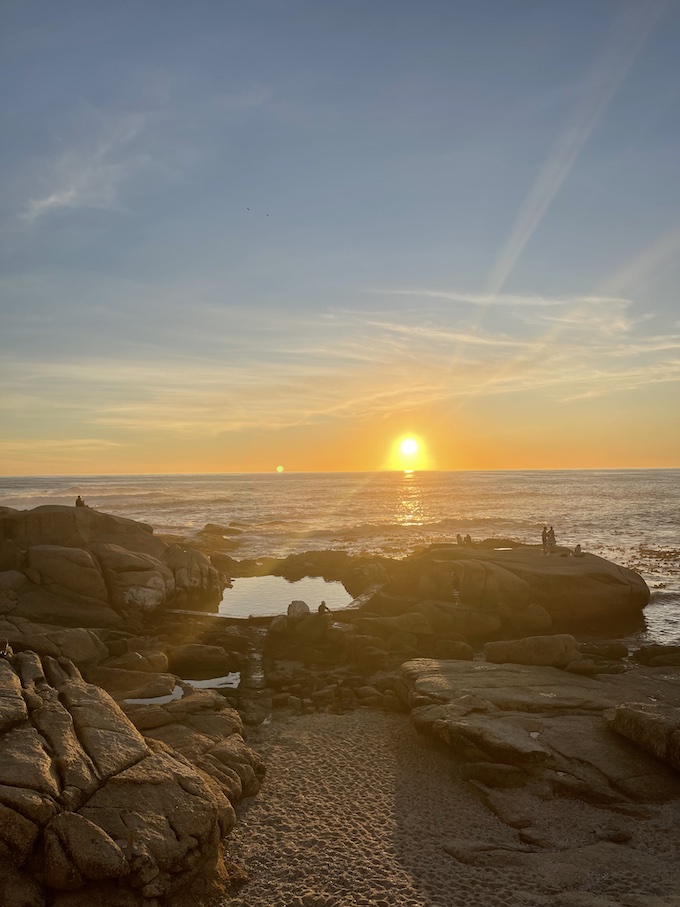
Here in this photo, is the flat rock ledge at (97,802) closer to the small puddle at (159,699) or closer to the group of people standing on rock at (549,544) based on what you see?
the small puddle at (159,699)

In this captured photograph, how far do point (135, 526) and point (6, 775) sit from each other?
31.2 meters

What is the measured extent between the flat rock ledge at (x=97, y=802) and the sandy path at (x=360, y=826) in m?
1.02

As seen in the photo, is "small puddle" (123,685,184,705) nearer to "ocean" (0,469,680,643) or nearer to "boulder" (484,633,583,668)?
"boulder" (484,633,583,668)

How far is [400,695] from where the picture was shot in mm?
22469

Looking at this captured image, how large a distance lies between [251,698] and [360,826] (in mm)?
9164

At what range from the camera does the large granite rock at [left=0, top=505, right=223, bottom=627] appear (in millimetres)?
31719

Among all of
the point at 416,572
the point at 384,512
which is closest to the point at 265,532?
the point at 384,512

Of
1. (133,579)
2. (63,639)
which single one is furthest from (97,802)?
(133,579)

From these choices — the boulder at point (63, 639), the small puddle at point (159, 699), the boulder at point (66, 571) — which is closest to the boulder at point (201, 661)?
the boulder at point (63, 639)

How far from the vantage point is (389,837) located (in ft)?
46.8

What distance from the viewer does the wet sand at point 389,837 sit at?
40.4 feet

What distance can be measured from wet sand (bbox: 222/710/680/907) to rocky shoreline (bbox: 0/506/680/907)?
215 millimetres

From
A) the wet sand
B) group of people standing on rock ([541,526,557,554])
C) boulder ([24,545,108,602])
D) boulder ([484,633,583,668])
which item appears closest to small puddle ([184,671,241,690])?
the wet sand

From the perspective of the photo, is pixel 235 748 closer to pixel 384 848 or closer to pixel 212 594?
pixel 384 848
